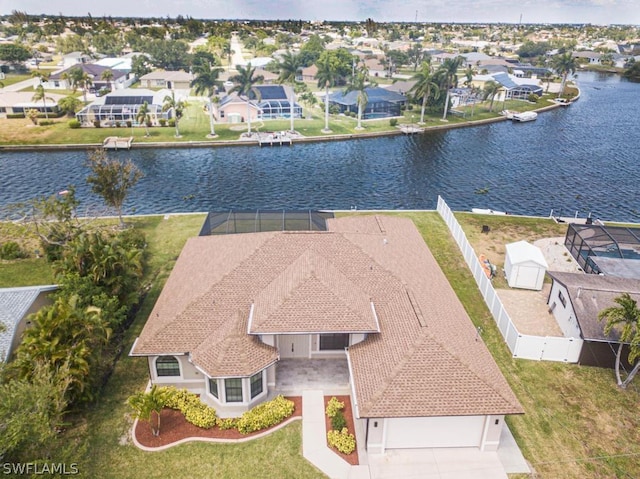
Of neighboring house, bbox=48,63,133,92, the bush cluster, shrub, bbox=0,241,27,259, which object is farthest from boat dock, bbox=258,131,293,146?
the bush cluster

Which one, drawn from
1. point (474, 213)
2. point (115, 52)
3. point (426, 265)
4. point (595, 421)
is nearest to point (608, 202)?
point (474, 213)

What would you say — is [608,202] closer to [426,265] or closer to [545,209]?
[545,209]

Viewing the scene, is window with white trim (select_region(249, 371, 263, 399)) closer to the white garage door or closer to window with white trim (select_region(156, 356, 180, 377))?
window with white trim (select_region(156, 356, 180, 377))

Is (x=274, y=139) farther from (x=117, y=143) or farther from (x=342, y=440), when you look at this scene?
(x=342, y=440)

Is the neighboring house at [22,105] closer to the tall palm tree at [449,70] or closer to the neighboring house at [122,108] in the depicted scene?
the neighboring house at [122,108]

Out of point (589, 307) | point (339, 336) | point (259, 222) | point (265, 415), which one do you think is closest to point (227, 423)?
point (265, 415)
